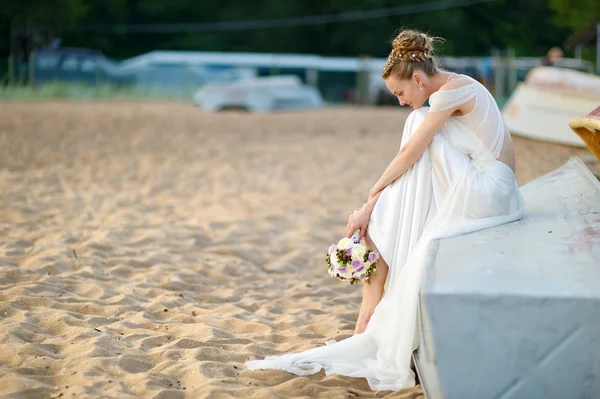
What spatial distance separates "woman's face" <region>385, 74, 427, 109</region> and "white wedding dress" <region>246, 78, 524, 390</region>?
75 millimetres

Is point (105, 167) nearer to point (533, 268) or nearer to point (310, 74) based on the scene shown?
point (533, 268)

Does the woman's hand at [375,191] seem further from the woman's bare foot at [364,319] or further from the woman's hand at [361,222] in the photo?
the woman's bare foot at [364,319]

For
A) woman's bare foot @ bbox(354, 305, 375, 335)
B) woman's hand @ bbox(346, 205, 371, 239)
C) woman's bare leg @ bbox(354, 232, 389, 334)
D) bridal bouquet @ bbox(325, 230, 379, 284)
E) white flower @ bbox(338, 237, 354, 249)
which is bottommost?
woman's bare foot @ bbox(354, 305, 375, 335)

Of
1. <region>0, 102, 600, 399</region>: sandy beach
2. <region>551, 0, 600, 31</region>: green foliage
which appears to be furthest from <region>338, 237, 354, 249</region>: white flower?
<region>551, 0, 600, 31</region>: green foliage

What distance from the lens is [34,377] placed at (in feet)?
11.9

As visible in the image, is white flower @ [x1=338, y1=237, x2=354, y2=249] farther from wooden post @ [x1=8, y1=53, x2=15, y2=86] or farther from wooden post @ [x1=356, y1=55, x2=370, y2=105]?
wooden post @ [x1=356, y1=55, x2=370, y2=105]

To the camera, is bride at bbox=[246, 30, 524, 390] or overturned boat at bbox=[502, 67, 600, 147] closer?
bride at bbox=[246, 30, 524, 390]

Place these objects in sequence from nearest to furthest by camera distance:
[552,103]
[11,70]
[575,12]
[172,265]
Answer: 1. [172,265]
2. [552,103]
3. [11,70]
4. [575,12]

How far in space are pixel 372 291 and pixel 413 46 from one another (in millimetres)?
1156

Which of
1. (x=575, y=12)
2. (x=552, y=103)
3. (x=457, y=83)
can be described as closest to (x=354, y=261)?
(x=457, y=83)

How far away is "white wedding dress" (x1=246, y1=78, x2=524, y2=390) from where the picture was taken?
3.68m

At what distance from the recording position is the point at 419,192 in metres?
3.83

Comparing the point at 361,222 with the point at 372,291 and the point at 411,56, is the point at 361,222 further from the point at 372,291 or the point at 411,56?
the point at 411,56

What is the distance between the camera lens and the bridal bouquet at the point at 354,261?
383 cm
